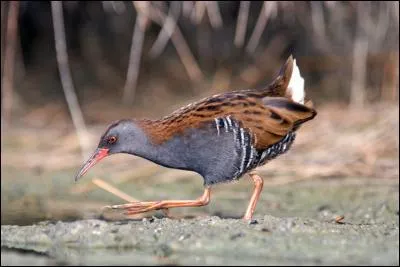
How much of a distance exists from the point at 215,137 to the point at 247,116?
21cm

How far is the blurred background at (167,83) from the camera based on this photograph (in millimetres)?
7746

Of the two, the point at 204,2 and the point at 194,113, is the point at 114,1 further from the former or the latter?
the point at 194,113

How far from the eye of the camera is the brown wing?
18.7ft

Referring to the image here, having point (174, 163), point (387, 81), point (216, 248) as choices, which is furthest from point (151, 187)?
point (216, 248)

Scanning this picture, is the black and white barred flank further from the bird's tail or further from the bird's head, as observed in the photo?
the bird's head

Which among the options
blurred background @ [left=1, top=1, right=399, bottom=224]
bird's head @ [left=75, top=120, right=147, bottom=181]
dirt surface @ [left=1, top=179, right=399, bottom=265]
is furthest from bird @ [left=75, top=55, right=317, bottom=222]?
blurred background @ [left=1, top=1, right=399, bottom=224]

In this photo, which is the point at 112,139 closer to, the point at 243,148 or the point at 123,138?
the point at 123,138

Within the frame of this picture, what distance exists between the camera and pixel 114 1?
803cm

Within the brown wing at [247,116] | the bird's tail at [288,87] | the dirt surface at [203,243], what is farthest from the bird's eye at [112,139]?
the bird's tail at [288,87]

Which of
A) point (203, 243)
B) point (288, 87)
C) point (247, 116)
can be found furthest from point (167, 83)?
point (203, 243)

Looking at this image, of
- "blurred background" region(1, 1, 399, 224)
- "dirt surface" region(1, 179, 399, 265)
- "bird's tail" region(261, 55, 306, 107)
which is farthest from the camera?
"blurred background" region(1, 1, 399, 224)

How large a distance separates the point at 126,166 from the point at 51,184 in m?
0.64

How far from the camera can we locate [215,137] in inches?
223

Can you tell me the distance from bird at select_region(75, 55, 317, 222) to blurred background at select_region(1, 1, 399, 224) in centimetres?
107
